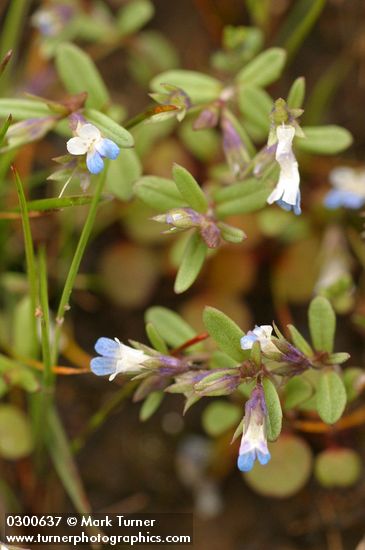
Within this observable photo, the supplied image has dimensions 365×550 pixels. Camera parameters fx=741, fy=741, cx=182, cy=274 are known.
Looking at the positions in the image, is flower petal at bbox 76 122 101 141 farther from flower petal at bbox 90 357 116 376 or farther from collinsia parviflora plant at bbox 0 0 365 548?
flower petal at bbox 90 357 116 376

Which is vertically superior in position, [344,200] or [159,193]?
[344,200]

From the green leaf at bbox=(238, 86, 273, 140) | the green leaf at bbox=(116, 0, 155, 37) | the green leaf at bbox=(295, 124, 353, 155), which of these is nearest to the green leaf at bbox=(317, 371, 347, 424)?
A: the green leaf at bbox=(295, 124, 353, 155)

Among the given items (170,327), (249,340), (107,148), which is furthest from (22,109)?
(249,340)

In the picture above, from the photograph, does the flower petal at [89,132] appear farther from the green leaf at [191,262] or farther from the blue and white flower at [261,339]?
the blue and white flower at [261,339]

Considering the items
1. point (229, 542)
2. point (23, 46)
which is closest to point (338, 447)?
point (229, 542)

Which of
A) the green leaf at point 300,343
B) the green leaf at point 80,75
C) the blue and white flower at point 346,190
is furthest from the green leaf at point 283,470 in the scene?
the green leaf at point 80,75

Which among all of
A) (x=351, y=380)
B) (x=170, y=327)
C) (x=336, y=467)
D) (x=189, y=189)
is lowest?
(x=336, y=467)

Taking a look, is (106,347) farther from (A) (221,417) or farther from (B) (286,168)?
(A) (221,417)
